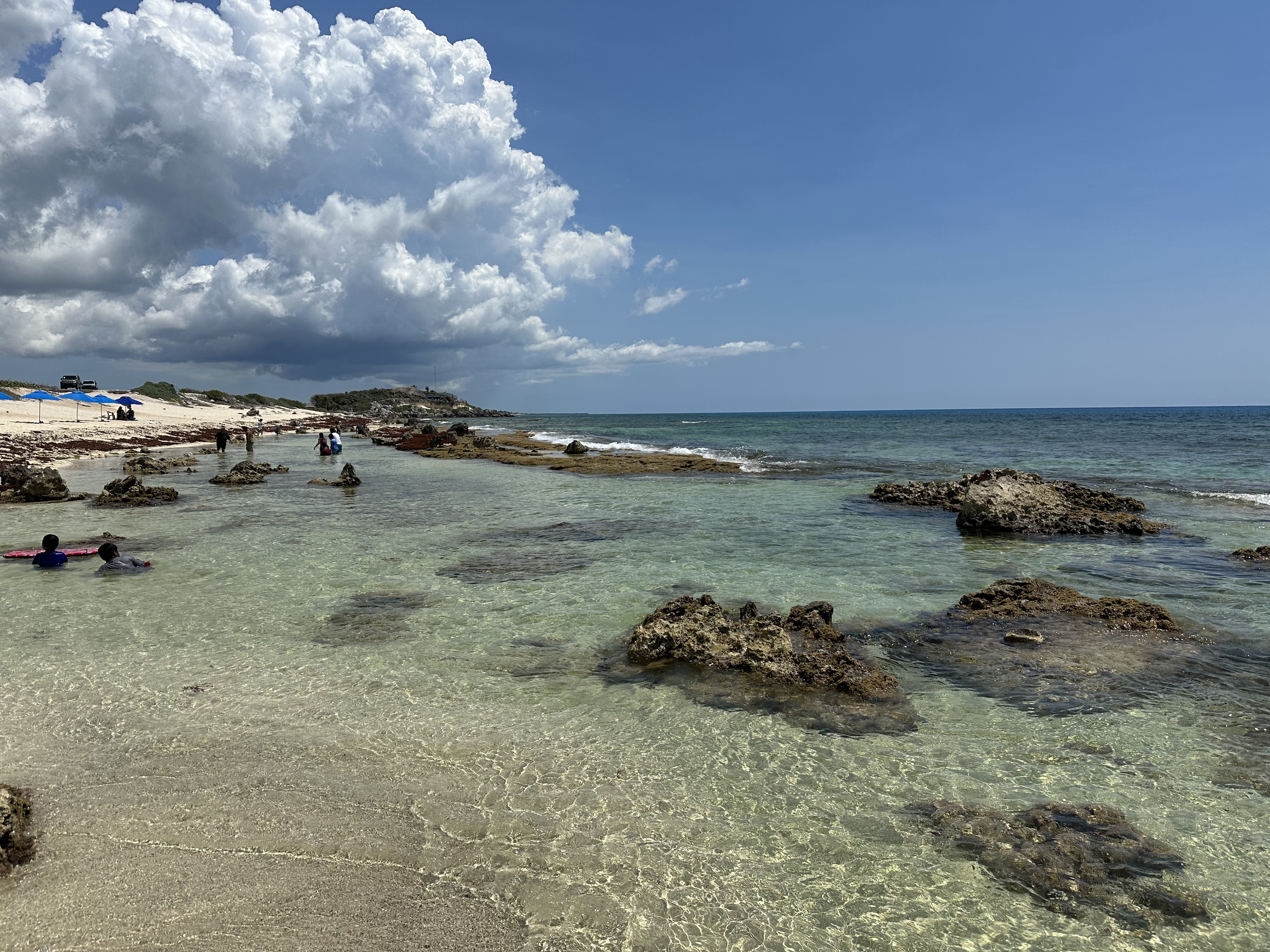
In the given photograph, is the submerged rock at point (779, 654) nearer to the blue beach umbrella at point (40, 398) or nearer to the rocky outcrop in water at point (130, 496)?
the rocky outcrop in water at point (130, 496)

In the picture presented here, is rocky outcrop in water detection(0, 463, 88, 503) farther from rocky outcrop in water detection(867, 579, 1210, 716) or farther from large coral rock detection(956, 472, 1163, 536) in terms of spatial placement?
large coral rock detection(956, 472, 1163, 536)

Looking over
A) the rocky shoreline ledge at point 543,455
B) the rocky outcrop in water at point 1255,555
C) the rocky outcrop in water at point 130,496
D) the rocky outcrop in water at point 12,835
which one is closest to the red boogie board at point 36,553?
the rocky outcrop in water at point 130,496

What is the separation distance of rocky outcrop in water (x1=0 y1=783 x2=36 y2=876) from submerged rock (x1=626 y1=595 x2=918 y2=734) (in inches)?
204

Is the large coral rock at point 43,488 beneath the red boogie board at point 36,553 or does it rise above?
above

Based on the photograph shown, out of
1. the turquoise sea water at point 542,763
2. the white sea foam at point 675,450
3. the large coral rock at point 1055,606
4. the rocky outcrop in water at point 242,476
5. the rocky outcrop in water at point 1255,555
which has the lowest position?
the turquoise sea water at point 542,763

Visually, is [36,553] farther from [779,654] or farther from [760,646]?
[779,654]

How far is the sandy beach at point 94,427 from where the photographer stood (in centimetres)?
3481

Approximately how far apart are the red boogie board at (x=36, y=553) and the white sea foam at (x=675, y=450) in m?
24.0

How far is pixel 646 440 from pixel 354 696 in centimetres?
5652

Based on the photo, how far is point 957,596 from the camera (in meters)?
10.4

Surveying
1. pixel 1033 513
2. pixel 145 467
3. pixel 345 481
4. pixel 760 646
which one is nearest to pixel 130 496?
pixel 345 481

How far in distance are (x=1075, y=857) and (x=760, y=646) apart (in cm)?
367

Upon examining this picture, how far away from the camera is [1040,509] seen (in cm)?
1633

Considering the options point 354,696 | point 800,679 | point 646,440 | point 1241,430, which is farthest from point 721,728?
point 1241,430
